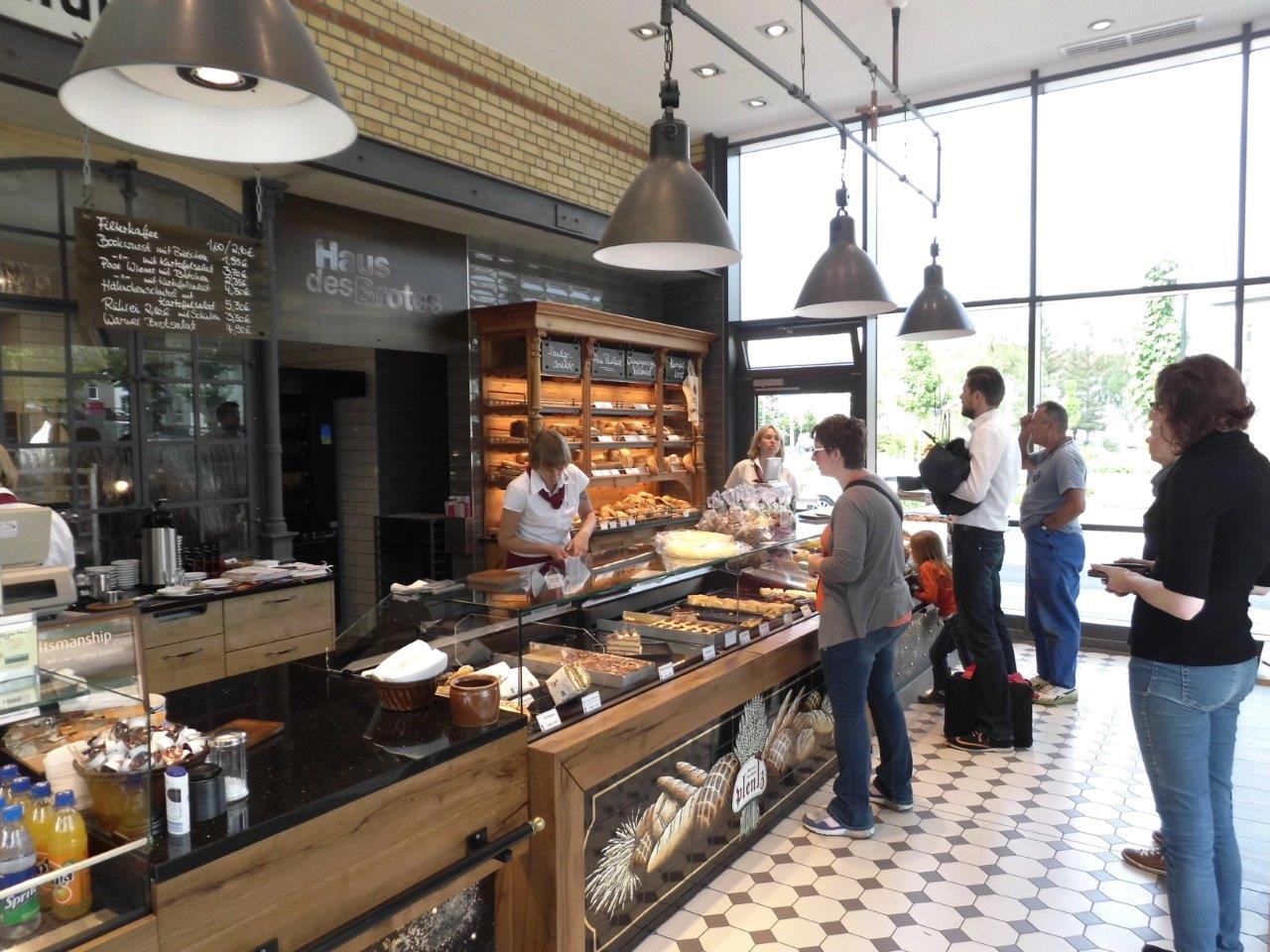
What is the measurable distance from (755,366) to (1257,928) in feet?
19.5

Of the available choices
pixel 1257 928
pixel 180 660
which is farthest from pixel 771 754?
pixel 180 660

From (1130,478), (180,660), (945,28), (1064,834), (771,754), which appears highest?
(945,28)

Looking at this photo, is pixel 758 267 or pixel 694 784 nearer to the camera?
pixel 694 784

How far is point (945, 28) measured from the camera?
578 centimetres

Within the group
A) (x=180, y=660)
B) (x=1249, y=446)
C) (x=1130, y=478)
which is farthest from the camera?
(x=1130, y=478)

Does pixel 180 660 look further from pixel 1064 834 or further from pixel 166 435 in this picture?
pixel 1064 834

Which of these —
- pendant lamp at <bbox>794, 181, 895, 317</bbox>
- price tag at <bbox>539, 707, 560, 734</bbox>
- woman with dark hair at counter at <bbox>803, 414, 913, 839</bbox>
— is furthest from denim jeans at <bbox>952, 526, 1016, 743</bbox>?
price tag at <bbox>539, 707, 560, 734</bbox>

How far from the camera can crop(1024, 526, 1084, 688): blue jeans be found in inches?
211

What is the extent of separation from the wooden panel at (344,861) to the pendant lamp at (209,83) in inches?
59.1

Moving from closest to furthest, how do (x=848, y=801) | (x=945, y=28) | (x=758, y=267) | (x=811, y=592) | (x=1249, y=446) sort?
(x=1249, y=446) < (x=848, y=801) < (x=811, y=592) < (x=945, y=28) < (x=758, y=267)

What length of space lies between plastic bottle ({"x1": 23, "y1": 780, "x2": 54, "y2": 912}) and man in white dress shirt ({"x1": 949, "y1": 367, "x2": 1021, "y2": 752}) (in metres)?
4.09

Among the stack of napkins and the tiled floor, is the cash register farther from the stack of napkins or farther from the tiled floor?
the tiled floor

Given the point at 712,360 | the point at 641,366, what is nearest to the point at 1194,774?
the point at 641,366

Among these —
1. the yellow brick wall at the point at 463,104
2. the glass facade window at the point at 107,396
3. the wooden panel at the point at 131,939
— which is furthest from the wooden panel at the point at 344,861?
the yellow brick wall at the point at 463,104
